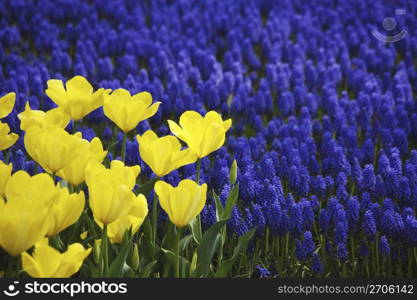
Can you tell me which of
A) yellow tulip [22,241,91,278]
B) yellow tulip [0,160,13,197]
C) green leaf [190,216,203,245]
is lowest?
yellow tulip [22,241,91,278]

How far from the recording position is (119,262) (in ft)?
6.54

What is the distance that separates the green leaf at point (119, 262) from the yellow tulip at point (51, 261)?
213 millimetres

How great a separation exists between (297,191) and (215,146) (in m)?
0.88

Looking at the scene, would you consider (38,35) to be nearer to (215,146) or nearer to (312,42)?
(312,42)

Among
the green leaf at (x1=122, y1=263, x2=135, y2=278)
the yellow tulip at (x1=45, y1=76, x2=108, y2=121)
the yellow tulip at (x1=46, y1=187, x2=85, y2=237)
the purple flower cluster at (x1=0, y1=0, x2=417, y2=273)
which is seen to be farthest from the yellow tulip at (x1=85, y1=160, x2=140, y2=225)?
the purple flower cluster at (x1=0, y1=0, x2=417, y2=273)

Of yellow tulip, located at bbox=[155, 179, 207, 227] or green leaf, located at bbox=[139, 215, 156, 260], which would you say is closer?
yellow tulip, located at bbox=[155, 179, 207, 227]

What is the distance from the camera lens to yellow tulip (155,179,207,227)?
6.40ft

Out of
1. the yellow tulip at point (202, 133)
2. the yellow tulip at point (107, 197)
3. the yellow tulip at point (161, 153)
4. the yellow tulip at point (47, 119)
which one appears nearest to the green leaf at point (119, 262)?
the yellow tulip at point (107, 197)

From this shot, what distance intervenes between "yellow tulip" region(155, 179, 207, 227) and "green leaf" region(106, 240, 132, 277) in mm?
153

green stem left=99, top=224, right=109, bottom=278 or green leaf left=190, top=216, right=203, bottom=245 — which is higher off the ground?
green leaf left=190, top=216, right=203, bottom=245

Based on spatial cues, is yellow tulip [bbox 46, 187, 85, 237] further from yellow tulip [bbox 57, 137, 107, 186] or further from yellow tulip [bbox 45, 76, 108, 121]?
yellow tulip [bbox 45, 76, 108, 121]

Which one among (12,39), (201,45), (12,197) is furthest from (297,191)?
(12,39)

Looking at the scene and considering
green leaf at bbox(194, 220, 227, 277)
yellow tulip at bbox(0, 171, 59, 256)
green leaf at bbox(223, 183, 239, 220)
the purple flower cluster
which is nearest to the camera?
yellow tulip at bbox(0, 171, 59, 256)

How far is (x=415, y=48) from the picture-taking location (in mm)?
4957
